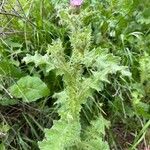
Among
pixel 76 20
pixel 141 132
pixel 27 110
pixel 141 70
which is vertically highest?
pixel 76 20

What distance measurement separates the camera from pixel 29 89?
2172 mm

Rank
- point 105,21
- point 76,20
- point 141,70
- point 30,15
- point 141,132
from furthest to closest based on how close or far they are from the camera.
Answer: point 30,15 → point 105,21 → point 141,70 → point 141,132 → point 76,20

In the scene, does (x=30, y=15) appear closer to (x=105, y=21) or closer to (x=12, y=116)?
(x=105, y=21)

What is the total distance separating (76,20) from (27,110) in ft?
1.88

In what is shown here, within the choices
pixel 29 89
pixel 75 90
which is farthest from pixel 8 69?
pixel 75 90

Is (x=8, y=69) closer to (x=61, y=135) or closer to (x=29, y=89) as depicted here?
(x=29, y=89)

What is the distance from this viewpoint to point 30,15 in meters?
2.66

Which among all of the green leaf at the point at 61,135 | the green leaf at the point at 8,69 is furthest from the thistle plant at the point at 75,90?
the green leaf at the point at 8,69

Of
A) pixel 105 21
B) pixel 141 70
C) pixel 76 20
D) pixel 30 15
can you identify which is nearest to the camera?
pixel 76 20

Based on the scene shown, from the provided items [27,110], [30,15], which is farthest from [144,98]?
[30,15]

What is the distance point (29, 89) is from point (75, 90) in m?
0.35

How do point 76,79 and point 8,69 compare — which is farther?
point 8,69

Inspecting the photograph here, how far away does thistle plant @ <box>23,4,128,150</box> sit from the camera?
1838mm

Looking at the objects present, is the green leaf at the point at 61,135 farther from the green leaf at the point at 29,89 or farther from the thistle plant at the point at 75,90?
the green leaf at the point at 29,89
